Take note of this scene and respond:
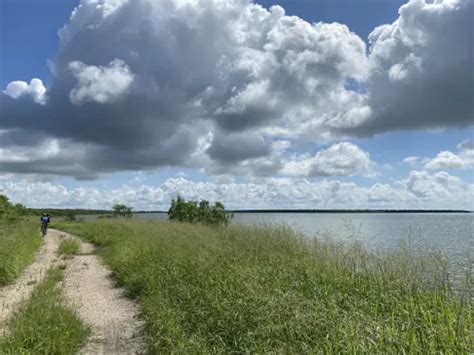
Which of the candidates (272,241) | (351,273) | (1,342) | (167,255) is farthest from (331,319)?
(272,241)

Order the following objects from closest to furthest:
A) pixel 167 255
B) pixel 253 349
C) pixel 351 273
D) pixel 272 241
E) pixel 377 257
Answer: pixel 253 349, pixel 351 273, pixel 377 257, pixel 167 255, pixel 272 241

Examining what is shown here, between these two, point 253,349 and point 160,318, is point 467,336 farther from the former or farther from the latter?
point 160,318

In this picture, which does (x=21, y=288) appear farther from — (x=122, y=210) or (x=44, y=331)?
(x=122, y=210)

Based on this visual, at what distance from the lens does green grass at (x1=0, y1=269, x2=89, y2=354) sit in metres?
6.24

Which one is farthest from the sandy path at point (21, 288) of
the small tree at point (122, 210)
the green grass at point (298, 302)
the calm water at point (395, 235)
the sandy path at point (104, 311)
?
the small tree at point (122, 210)

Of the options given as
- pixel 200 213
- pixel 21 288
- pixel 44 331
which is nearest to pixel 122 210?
pixel 200 213

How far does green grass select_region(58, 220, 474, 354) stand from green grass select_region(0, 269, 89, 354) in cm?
124

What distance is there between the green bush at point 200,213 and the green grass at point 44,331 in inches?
1019

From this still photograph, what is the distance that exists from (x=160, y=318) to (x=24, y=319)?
2.32m

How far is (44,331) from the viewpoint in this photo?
263 inches

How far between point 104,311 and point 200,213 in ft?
89.6

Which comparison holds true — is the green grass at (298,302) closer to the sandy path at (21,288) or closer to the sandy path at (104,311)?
the sandy path at (104,311)

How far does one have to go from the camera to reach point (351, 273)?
981cm

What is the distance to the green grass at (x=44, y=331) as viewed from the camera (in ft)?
20.5
